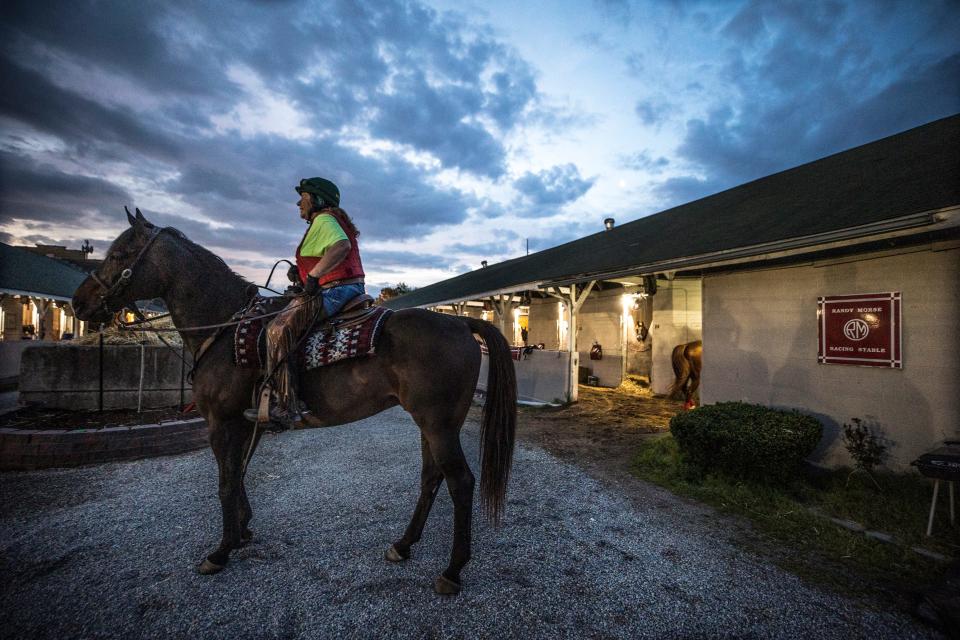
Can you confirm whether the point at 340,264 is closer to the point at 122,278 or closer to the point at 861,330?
the point at 122,278

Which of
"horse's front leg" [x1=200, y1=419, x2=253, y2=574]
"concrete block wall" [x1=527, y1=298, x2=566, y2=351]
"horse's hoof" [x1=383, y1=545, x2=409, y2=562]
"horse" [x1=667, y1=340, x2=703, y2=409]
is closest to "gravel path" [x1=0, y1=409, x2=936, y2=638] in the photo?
"horse's hoof" [x1=383, y1=545, x2=409, y2=562]

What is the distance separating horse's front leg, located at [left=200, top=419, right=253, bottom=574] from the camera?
3.00 m

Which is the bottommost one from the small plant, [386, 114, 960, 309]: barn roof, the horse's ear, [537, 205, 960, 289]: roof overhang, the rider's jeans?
the small plant

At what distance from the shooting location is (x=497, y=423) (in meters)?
3.11

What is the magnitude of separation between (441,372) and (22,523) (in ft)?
14.4

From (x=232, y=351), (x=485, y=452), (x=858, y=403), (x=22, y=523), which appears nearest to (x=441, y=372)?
(x=485, y=452)

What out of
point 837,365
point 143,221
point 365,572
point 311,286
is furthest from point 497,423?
point 837,365

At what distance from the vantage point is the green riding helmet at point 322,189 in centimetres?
317

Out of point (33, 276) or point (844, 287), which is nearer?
point (844, 287)

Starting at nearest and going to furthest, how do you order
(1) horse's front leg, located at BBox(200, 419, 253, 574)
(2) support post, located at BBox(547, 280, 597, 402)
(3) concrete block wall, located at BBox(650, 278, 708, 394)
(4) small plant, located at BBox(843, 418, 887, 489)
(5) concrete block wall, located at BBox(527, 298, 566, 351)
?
(1) horse's front leg, located at BBox(200, 419, 253, 574)
(4) small plant, located at BBox(843, 418, 887, 489)
(2) support post, located at BBox(547, 280, 597, 402)
(3) concrete block wall, located at BBox(650, 278, 708, 394)
(5) concrete block wall, located at BBox(527, 298, 566, 351)

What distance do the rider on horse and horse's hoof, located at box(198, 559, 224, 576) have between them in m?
1.13

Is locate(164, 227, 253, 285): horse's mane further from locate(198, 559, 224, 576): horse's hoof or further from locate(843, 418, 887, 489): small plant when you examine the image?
locate(843, 418, 887, 489): small plant

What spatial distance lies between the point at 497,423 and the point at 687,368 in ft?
28.2

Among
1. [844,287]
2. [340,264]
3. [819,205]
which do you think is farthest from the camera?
[819,205]
